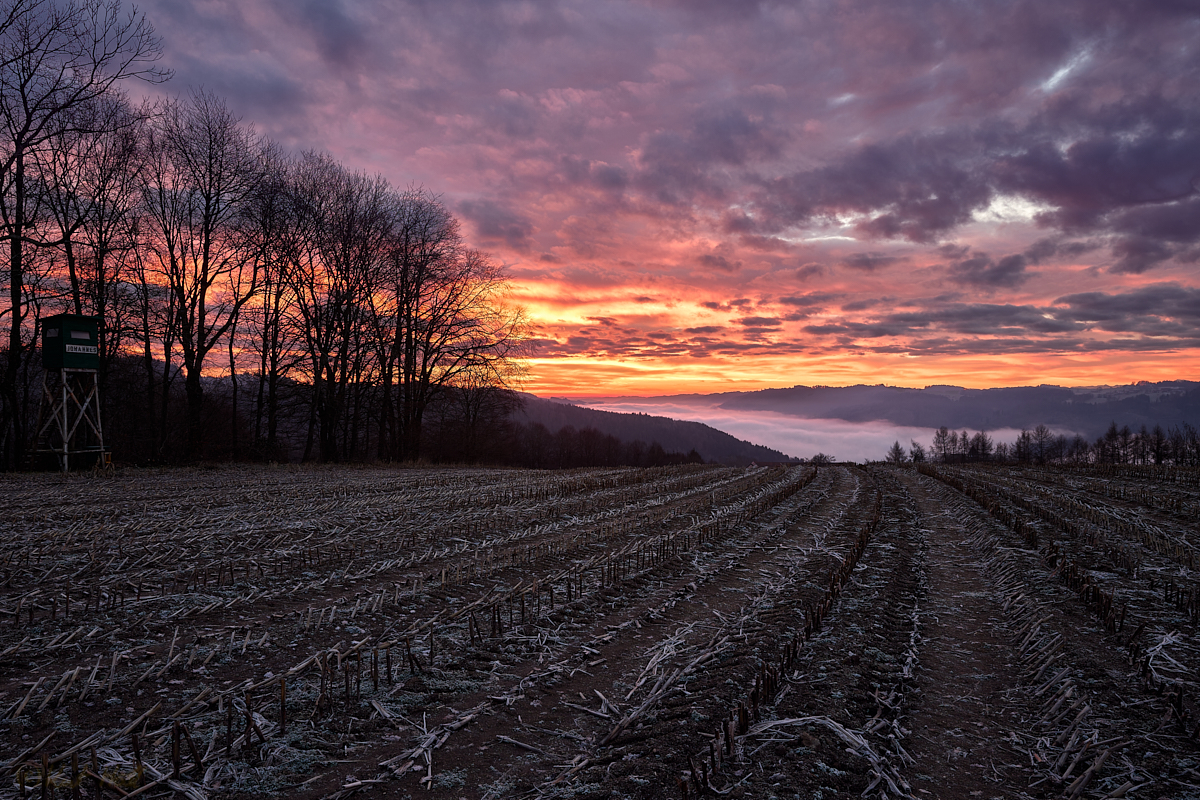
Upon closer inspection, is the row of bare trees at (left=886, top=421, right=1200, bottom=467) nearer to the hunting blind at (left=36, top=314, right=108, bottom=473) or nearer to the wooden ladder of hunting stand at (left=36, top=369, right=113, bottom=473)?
the wooden ladder of hunting stand at (left=36, top=369, right=113, bottom=473)

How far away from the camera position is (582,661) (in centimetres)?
607

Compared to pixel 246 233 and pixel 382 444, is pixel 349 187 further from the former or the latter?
pixel 382 444

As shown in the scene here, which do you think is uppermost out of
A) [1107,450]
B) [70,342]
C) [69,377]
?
[70,342]

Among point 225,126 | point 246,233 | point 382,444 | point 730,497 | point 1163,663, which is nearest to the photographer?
point 1163,663

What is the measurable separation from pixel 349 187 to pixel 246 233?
6.94 metres

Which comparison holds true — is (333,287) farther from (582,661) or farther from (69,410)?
(582,661)

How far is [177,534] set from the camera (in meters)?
10.8

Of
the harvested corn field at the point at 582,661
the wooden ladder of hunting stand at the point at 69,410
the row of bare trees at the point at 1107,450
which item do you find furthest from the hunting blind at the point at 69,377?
the row of bare trees at the point at 1107,450

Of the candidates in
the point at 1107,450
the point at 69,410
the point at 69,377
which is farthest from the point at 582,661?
the point at 1107,450

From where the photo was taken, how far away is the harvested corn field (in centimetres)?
407

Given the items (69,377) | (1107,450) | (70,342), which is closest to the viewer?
(70,342)

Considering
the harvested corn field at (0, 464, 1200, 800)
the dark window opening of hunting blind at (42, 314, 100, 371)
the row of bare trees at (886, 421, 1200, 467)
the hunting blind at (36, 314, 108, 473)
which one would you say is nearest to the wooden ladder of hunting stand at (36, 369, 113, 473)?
the hunting blind at (36, 314, 108, 473)

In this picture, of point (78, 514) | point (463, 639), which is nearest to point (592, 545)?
point (463, 639)

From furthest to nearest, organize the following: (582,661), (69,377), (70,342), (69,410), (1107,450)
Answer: (1107,450)
(69,410)
(69,377)
(70,342)
(582,661)
